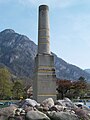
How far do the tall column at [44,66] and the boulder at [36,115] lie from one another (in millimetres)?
5896

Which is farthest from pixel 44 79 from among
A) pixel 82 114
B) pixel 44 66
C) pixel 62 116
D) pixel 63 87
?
pixel 63 87

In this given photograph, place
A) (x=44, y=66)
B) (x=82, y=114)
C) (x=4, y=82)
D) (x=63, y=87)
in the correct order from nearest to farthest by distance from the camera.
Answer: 1. (x=82, y=114)
2. (x=44, y=66)
3. (x=4, y=82)
4. (x=63, y=87)

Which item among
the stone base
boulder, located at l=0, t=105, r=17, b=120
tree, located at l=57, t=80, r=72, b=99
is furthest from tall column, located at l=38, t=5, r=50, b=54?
tree, located at l=57, t=80, r=72, b=99

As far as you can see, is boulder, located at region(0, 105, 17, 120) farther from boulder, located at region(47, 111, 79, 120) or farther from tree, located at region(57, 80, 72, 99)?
tree, located at region(57, 80, 72, 99)

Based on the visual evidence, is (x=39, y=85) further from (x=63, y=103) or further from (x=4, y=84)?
(x=4, y=84)

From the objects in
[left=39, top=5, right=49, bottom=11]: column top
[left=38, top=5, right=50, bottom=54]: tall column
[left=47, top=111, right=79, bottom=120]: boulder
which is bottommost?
[left=47, top=111, right=79, bottom=120]: boulder

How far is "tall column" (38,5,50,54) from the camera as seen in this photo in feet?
67.4

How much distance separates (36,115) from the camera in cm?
1353

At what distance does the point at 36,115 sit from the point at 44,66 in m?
6.89

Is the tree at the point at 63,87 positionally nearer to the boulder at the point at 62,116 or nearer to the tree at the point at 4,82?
the tree at the point at 4,82

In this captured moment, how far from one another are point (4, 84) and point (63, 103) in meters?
49.7

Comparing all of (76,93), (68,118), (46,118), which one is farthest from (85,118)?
(76,93)

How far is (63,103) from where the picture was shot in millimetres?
17281

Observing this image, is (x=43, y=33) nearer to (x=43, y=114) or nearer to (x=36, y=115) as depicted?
(x=43, y=114)
